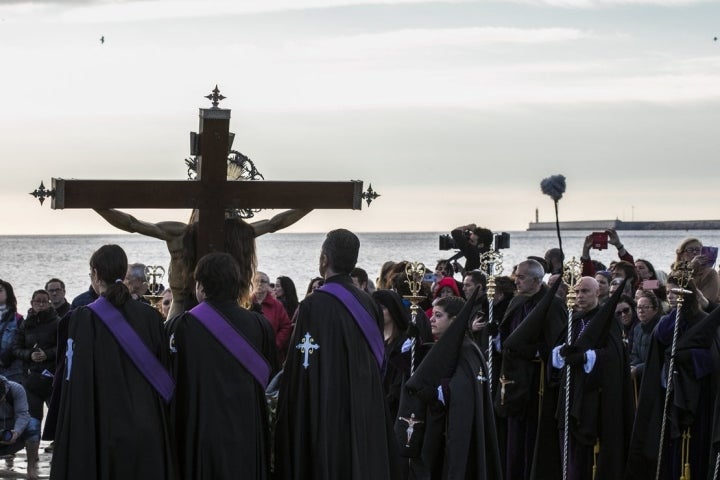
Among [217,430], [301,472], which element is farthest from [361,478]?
[217,430]

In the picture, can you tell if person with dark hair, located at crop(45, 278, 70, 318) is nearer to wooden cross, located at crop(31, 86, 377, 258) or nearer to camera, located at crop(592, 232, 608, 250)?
camera, located at crop(592, 232, 608, 250)

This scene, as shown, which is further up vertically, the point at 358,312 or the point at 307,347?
the point at 358,312

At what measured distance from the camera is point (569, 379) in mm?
12562

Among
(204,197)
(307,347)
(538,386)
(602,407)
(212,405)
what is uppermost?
(204,197)

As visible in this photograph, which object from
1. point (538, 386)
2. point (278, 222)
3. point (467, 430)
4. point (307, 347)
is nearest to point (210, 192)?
point (278, 222)

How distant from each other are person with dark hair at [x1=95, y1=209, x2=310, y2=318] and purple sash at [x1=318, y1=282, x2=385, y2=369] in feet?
3.08

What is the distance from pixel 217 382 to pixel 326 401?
71cm

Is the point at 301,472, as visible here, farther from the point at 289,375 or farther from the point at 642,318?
the point at 642,318

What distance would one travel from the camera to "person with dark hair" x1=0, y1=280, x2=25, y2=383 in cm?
1506

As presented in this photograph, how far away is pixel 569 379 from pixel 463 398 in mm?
2242

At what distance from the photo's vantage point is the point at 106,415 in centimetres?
923

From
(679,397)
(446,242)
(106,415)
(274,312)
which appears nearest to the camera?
(106,415)

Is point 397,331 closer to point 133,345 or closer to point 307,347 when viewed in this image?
point 307,347

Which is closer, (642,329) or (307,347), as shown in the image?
(307,347)
